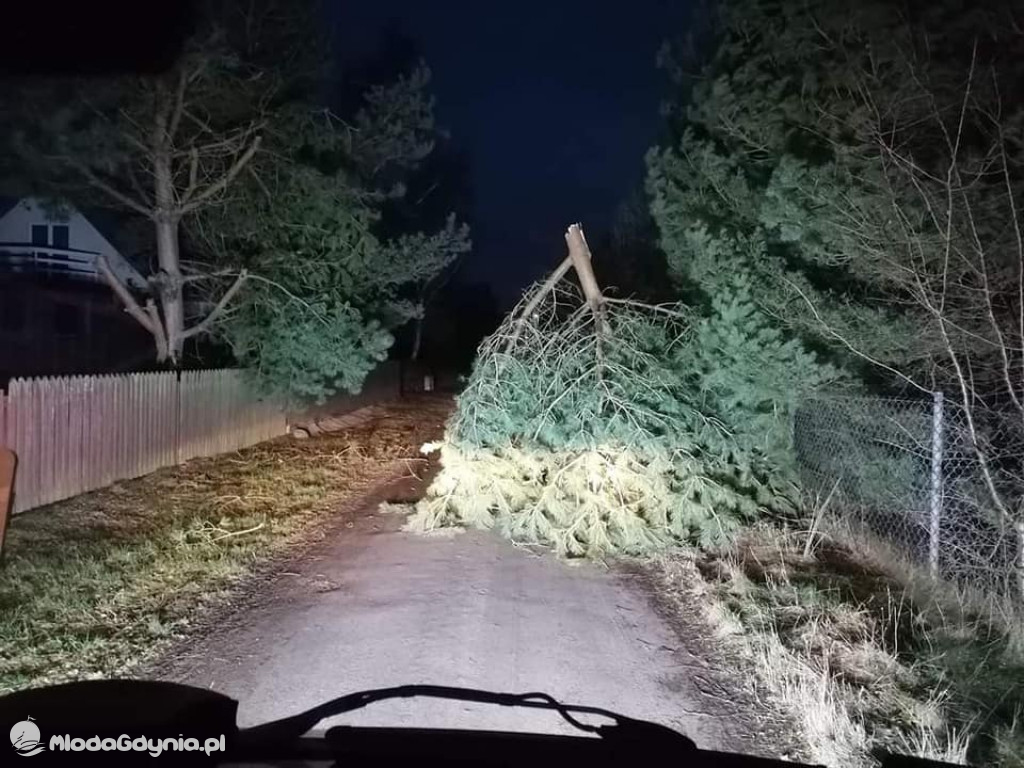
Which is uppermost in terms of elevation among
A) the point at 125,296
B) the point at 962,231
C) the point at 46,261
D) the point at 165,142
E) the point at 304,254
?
the point at 165,142

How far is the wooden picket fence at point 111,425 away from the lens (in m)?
8.97

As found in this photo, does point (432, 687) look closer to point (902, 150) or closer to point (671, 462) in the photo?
point (671, 462)

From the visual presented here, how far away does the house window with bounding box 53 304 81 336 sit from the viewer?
82.1ft

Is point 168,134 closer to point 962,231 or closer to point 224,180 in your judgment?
point 224,180

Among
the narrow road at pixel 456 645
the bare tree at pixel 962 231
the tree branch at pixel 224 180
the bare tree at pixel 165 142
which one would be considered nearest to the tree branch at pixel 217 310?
the bare tree at pixel 165 142

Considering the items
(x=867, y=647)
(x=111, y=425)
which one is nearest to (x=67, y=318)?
(x=111, y=425)

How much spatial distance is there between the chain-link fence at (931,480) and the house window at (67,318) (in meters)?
22.8

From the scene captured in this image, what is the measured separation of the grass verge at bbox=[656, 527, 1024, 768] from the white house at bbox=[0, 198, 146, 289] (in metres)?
12.0

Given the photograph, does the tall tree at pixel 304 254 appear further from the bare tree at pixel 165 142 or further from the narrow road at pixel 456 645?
the narrow road at pixel 456 645

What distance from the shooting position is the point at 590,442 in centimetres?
806

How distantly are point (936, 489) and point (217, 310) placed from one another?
1158 cm

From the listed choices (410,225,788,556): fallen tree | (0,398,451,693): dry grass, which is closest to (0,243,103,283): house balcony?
(0,398,451,693): dry grass

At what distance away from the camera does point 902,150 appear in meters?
6.32

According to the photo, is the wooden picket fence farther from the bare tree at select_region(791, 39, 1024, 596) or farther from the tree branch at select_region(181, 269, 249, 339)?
the bare tree at select_region(791, 39, 1024, 596)
